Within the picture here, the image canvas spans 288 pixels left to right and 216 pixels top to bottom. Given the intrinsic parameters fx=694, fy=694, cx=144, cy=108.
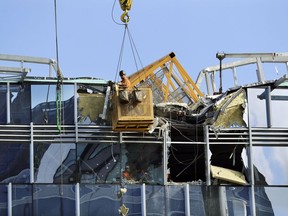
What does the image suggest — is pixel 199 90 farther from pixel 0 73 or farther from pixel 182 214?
pixel 0 73

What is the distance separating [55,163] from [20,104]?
273cm

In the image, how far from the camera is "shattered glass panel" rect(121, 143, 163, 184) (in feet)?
90.9

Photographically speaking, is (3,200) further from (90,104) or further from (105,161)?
(90,104)

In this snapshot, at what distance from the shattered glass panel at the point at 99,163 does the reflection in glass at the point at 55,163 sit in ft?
1.05

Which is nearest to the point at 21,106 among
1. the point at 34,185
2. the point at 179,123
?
the point at 34,185

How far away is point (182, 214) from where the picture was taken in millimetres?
27422

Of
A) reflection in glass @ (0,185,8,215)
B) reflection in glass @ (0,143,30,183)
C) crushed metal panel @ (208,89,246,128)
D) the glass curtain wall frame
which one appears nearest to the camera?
reflection in glass @ (0,185,8,215)

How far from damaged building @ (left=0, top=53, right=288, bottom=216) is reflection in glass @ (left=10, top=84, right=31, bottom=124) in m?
0.04

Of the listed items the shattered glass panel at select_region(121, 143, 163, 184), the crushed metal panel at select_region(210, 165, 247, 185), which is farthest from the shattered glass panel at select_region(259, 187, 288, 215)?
the shattered glass panel at select_region(121, 143, 163, 184)

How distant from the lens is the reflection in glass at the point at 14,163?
88.2 ft

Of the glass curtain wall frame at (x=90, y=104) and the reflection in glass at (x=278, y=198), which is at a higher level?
the glass curtain wall frame at (x=90, y=104)

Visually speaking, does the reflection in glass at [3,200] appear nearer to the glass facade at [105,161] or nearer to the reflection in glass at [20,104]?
the glass facade at [105,161]

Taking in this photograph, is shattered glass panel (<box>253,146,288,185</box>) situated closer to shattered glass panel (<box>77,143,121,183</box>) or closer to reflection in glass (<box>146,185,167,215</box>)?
reflection in glass (<box>146,185,167,215</box>)

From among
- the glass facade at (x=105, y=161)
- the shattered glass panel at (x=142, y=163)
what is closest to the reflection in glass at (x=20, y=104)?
the glass facade at (x=105, y=161)
